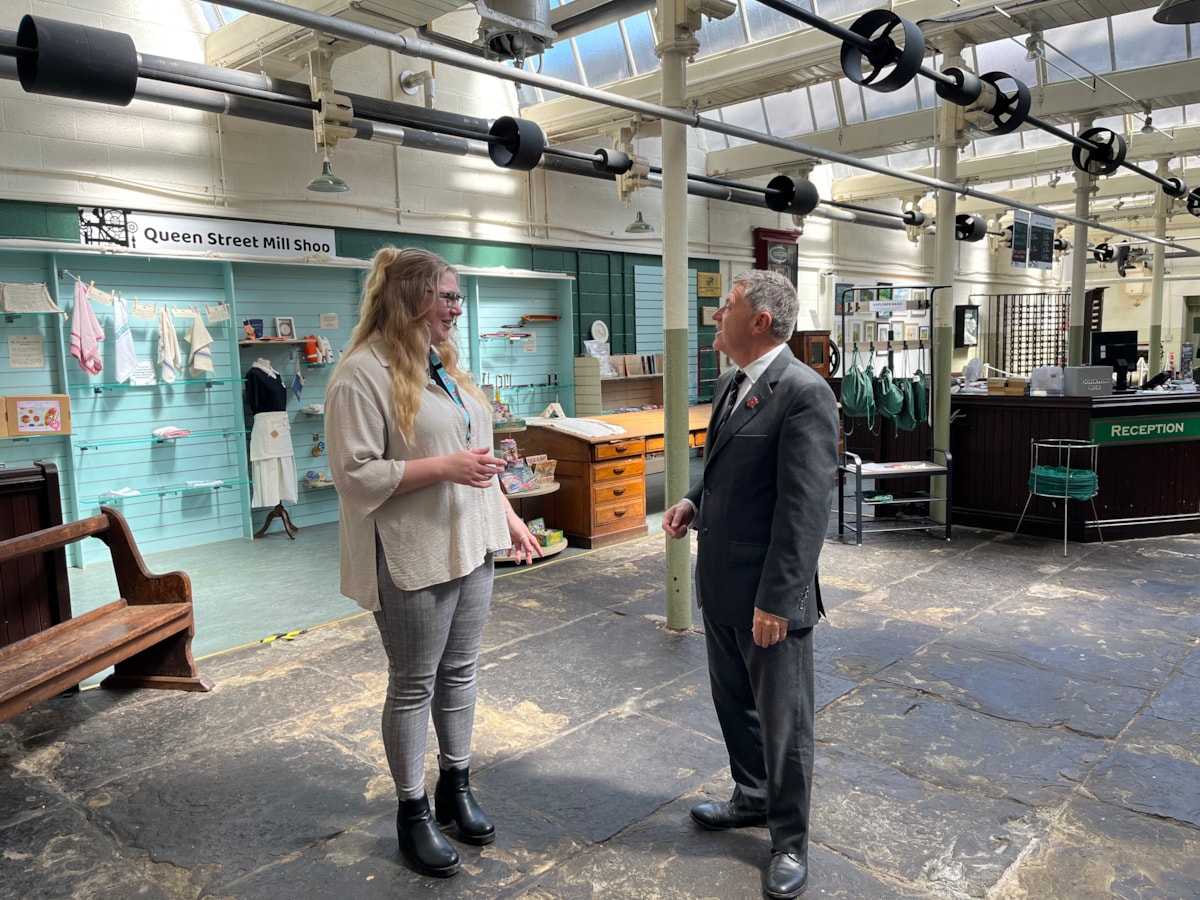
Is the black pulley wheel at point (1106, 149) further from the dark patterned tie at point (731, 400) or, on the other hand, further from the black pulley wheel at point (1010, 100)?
the dark patterned tie at point (731, 400)

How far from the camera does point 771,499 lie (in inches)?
91.0

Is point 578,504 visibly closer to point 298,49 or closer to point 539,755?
point 539,755

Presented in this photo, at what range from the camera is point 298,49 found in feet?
21.0

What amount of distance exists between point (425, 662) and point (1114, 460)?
6.34m

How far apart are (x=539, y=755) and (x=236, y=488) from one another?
524 centimetres

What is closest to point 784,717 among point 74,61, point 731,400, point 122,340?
point 731,400

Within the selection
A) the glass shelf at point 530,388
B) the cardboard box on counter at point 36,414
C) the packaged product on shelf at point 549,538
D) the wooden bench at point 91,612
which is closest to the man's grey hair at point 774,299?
the wooden bench at point 91,612

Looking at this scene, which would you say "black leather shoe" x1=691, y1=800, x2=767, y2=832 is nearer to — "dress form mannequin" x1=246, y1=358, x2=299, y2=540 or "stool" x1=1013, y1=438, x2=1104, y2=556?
"stool" x1=1013, y1=438, x2=1104, y2=556

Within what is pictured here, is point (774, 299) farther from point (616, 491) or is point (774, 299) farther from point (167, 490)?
point (167, 490)

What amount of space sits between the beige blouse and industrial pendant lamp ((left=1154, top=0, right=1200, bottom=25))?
432 cm

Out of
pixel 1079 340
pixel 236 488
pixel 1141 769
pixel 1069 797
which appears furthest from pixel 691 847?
Answer: pixel 1079 340

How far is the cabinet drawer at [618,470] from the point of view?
670 centimetres

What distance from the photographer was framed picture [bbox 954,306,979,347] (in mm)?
16688

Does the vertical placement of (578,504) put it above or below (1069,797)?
above
